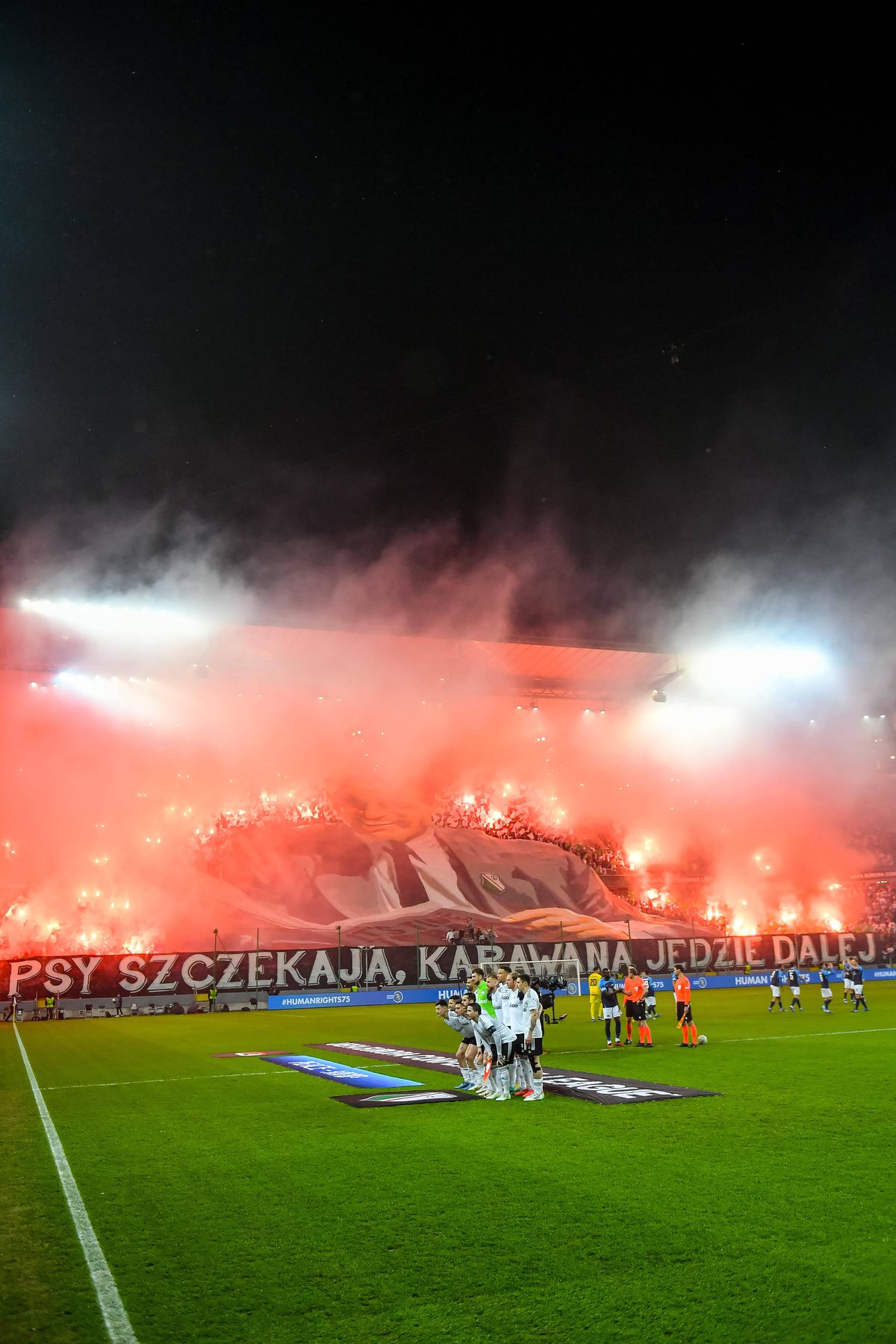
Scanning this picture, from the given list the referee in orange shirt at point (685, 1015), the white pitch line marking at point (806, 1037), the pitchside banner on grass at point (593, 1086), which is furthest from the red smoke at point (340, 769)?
the referee in orange shirt at point (685, 1015)

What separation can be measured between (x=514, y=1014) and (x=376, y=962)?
1147 inches

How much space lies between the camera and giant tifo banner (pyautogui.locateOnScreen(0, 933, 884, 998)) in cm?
3562

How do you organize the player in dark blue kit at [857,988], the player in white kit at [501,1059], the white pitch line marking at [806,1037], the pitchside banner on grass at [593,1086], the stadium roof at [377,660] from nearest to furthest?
the pitchside banner on grass at [593,1086] → the player in white kit at [501,1059] → the white pitch line marking at [806,1037] → the player in dark blue kit at [857,988] → the stadium roof at [377,660]

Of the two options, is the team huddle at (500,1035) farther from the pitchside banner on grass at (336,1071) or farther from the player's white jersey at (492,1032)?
the pitchside banner on grass at (336,1071)

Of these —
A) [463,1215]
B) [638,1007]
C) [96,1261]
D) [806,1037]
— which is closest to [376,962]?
[638,1007]

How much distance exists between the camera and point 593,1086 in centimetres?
1402

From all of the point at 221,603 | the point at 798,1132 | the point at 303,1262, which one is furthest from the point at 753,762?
the point at 303,1262

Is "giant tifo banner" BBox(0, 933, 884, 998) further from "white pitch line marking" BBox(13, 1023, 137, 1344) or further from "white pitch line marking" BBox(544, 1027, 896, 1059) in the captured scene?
"white pitch line marking" BBox(13, 1023, 137, 1344)

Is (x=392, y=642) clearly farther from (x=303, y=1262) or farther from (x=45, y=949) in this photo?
(x=303, y=1262)

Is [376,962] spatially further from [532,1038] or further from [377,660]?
[532,1038]

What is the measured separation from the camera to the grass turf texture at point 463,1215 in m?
5.29

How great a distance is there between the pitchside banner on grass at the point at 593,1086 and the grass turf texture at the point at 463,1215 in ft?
1.61

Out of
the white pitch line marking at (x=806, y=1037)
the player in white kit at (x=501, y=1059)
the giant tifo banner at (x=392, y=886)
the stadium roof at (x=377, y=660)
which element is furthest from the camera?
the giant tifo banner at (x=392, y=886)

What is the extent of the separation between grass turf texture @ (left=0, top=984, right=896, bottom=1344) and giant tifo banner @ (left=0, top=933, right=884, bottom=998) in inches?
885
